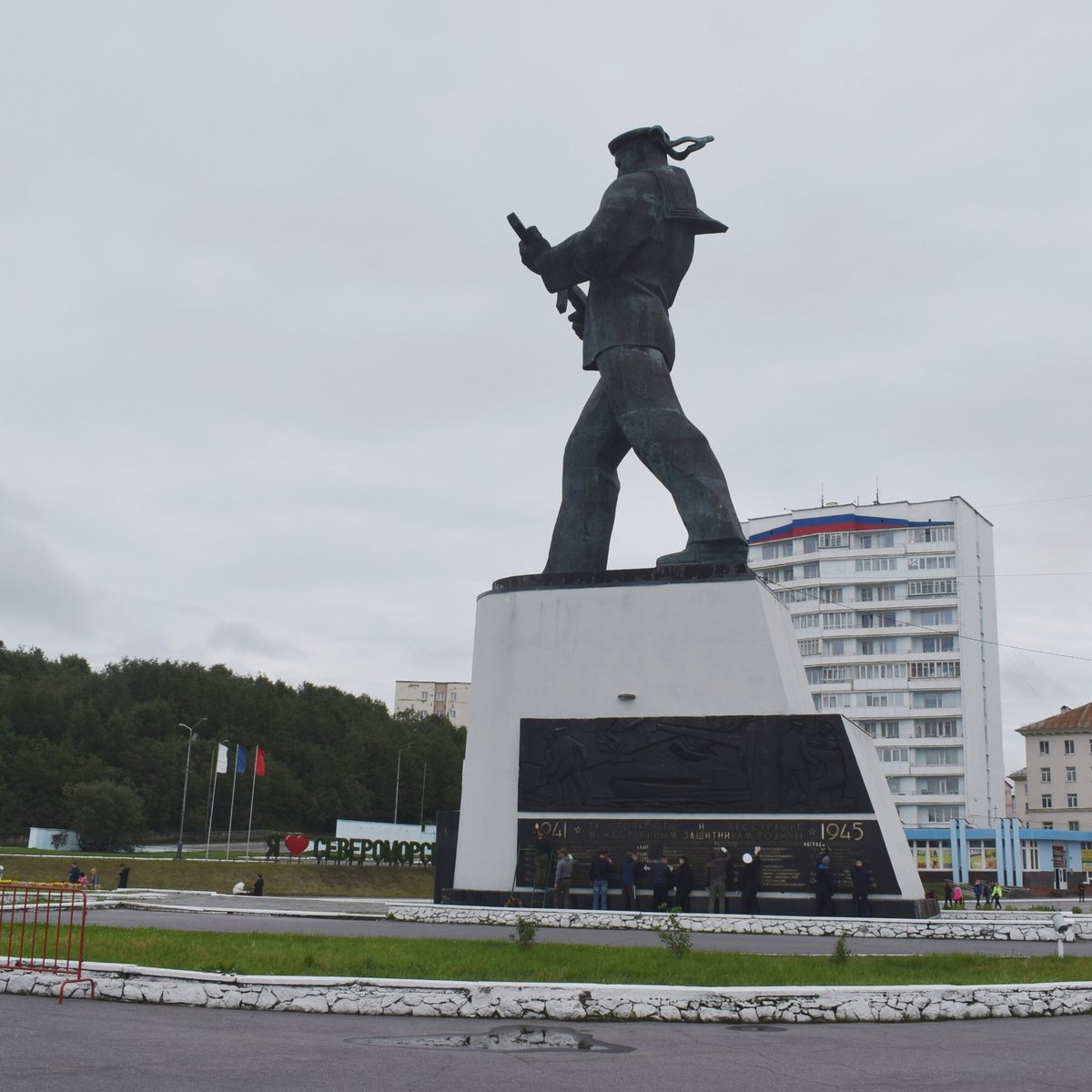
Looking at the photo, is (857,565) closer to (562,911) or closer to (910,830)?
(910,830)

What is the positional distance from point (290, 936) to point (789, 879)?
22.9 feet

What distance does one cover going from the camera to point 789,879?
1536 centimetres

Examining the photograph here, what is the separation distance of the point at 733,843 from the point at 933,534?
168 ft

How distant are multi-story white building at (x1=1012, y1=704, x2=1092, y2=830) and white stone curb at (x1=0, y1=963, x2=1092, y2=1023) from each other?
233ft

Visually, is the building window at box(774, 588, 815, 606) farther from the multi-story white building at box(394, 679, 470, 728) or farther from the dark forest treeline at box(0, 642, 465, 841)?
the multi-story white building at box(394, 679, 470, 728)

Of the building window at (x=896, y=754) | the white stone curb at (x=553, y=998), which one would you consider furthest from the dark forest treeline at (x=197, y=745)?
the white stone curb at (x=553, y=998)

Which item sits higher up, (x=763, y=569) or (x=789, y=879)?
(x=763, y=569)

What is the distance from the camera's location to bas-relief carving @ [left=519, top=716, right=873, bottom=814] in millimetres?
15531

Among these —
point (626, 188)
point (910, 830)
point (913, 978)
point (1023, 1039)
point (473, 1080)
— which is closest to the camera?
point (473, 1080)

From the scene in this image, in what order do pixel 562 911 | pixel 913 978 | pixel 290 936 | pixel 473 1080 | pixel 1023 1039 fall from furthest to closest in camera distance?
pixel 562 911, pixel 290 936, pixel 913 978, pixel 1023 1039, pixel 473 1080

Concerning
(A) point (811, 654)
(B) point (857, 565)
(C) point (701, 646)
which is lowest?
(C) point (701, 646)

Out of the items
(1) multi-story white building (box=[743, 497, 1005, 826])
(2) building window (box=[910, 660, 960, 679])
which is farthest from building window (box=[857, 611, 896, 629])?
(2) building window (box=[910, 660, 960, 679])

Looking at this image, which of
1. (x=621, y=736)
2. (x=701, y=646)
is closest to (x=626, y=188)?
(x=701, y=646)

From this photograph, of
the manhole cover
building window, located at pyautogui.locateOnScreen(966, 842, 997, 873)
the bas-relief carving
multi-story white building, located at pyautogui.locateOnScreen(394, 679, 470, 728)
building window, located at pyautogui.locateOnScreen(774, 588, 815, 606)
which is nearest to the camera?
the manhole cover
